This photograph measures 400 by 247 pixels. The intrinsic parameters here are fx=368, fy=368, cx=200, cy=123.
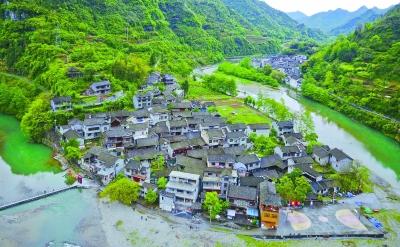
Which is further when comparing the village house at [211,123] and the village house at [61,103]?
the village house at [61,103]

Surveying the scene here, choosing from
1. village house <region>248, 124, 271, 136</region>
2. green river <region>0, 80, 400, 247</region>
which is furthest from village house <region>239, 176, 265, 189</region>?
green river <region>0, 80, 400, 247</region>

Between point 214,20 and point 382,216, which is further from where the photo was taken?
point 214,20

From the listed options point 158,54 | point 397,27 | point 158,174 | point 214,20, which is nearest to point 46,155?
point 158,174

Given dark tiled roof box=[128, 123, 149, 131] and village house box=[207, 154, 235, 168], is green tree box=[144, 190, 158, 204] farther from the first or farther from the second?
dark tiled roof box=[128, 123, 149, 131]

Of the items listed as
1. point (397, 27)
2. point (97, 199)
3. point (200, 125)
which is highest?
point (397, 27)

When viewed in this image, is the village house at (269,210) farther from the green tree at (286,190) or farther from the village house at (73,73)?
the village house at (73,73)

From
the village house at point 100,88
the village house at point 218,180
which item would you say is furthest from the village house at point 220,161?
the village house at point 100,88

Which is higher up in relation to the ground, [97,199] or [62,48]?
[62,48]

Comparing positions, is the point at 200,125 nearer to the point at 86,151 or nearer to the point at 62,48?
the point at 86,151
